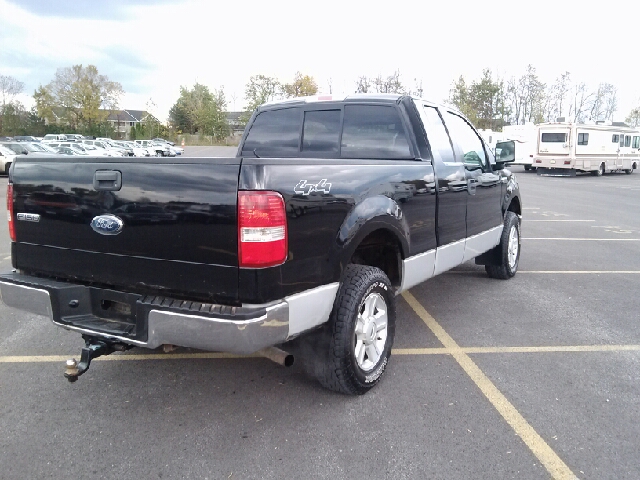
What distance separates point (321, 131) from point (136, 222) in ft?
7.71

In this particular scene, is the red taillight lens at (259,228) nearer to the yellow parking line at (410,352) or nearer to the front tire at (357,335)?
the front tire at (357,335)

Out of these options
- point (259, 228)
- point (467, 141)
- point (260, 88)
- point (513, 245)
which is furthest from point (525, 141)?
point (260, 88)

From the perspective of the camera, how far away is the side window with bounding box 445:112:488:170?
5293 mm

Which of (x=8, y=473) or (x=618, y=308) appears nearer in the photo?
(x=8, y=473)

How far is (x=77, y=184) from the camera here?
319 centimetres

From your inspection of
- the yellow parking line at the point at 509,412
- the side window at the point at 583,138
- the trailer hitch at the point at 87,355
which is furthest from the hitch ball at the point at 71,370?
the side window at the point at 583,138

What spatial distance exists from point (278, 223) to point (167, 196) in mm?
633

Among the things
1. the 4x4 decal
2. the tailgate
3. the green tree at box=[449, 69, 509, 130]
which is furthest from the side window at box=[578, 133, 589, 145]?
the green tree at box=[449, 69, 509, 130]

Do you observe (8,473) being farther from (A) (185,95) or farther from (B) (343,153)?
(A) (185,95)

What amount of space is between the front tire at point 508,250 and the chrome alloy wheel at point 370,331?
311 centimetres

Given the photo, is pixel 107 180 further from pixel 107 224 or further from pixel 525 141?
pixel 525 141

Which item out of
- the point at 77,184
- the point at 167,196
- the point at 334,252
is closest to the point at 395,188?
the point at 334,252

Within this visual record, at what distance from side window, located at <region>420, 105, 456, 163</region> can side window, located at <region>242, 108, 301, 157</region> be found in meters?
1.19

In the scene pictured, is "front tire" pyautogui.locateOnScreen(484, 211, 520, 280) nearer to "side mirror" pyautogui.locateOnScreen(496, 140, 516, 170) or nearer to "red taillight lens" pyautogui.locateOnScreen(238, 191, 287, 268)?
"side mirror" pyautogui.locateOnScreen(496, 140, 516, 170)
